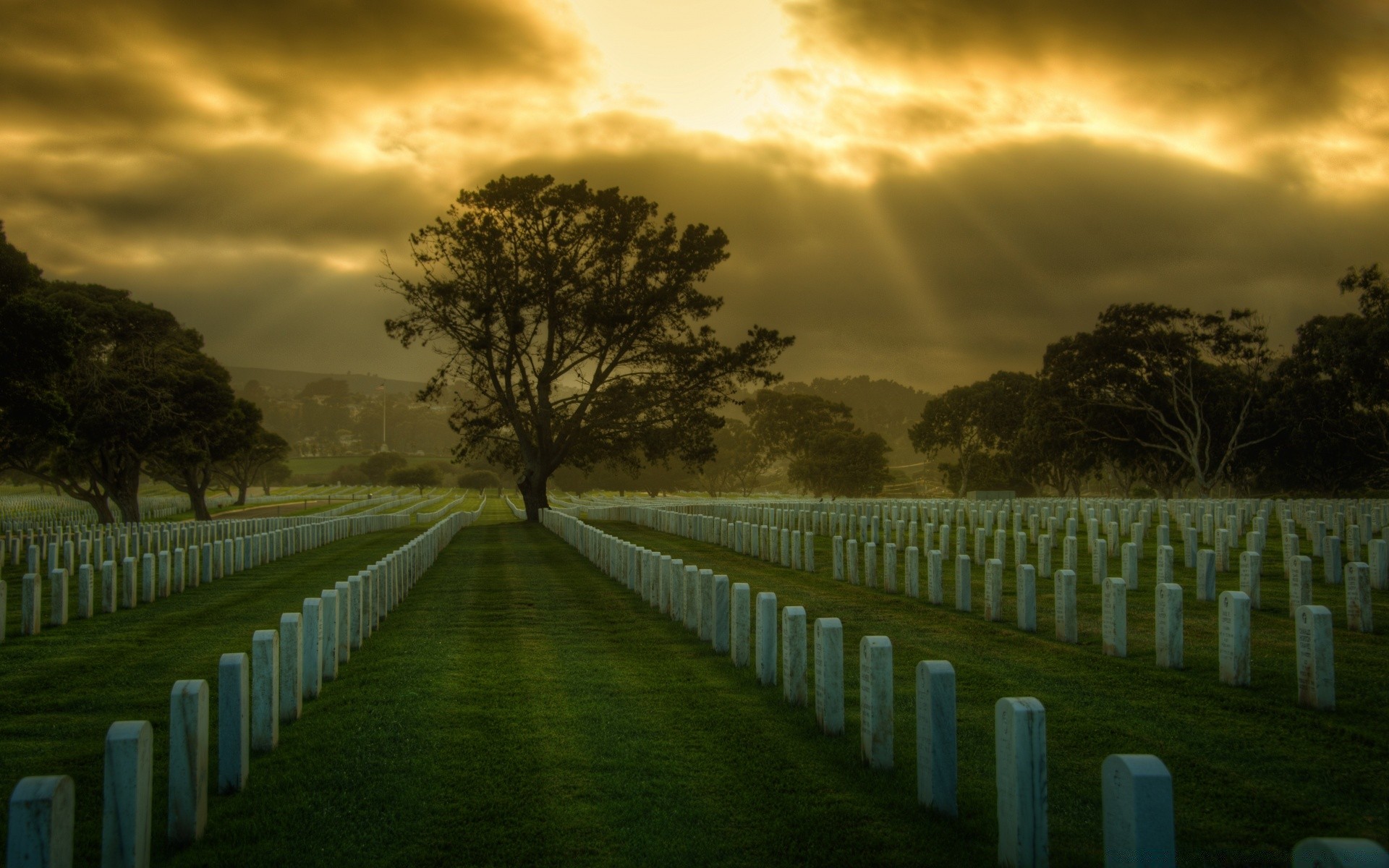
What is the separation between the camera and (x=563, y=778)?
554 centimetres

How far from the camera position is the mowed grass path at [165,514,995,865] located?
4508 millimetres

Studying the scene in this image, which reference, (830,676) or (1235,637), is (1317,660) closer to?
(1235,637)

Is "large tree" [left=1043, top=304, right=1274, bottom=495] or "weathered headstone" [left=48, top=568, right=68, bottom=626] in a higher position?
"large tree" [left=1043, top=304, right=1274, bottom=495]

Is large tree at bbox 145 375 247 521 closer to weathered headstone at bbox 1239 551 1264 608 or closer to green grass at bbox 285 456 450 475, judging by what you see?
weathered headstone at bbox 1239 551 1264 608

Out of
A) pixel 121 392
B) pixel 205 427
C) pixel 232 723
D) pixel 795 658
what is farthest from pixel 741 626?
pixel 205 427

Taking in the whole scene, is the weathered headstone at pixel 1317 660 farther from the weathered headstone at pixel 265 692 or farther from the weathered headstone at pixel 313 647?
the weathered headstone at pixel 313 647

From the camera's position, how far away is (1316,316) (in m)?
45.9

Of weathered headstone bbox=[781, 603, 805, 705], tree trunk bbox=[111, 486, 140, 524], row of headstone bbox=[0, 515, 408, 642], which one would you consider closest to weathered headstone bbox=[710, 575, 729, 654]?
weathered headstone bbox=[781, 603, 805, 705]

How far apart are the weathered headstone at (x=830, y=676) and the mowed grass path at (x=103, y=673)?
12.5 ft

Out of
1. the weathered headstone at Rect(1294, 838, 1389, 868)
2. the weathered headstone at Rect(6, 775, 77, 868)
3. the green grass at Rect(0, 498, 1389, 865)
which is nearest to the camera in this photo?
the weathered headstone at Rect(1294, 838, 1389, 868)

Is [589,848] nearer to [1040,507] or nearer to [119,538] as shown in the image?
[119,538]

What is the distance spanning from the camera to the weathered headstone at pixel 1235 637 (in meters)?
7.65

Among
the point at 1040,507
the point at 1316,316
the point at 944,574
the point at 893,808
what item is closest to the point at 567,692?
the point at 893,808

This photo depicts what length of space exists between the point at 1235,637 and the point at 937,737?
14.4 feet
